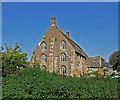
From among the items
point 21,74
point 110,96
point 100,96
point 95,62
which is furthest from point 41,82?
point 95,62

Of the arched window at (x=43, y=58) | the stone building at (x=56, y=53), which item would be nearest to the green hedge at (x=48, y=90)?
the stone building at (x=56, y=53)

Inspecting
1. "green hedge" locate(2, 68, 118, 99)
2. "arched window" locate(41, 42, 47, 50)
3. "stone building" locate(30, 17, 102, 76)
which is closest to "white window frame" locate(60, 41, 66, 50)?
"stone building" locate(30, 17, 102, 76)

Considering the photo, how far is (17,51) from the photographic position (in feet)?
100

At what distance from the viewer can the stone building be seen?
3544 cm

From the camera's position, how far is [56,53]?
3731 cm

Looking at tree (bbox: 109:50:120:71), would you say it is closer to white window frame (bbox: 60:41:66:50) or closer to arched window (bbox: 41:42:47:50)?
white window frame (bbox: 60:41:66:50)

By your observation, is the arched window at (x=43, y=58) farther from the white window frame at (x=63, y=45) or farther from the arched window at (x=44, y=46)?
the white window frame at (x=63, y=45)

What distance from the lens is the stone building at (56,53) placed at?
3544 cm

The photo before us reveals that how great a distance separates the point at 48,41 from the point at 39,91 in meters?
32.6

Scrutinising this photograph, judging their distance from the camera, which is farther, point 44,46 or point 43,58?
point 44,46

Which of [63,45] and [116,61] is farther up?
[63,45]

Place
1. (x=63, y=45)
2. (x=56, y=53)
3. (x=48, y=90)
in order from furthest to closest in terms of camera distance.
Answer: (x=56, y=53)
(x=63, y=45)
(x=48, y=90)

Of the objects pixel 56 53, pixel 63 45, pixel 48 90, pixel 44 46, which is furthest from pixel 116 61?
pixel 48 90

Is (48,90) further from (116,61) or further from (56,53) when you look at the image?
(116,61)
